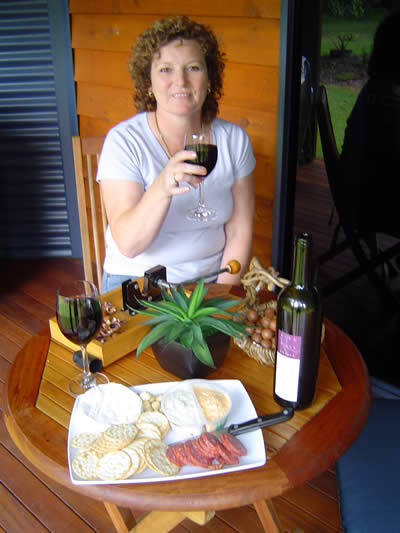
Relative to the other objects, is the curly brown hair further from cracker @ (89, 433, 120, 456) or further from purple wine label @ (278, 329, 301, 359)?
cracker @ (89, 433, 120, 456)

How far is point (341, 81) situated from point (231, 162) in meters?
0.58

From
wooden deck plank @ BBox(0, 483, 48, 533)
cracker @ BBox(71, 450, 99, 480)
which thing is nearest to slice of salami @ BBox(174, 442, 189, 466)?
cracker @ BBox(71, 450, 99, 480)

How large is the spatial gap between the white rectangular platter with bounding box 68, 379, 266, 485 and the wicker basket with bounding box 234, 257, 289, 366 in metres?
0.11

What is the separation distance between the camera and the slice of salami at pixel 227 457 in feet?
2.73

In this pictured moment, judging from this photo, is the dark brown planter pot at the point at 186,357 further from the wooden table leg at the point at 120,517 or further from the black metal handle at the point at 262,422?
the wooden table leg at the point at 120,517

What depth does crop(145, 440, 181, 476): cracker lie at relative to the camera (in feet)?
2.69

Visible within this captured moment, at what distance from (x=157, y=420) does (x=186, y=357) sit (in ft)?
0.49

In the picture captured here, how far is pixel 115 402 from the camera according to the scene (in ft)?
3.14

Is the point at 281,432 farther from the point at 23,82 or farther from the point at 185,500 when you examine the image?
the point at 23,82

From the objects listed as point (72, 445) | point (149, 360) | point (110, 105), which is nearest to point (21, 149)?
point (110, 105)

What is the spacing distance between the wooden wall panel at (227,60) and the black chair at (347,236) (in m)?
0.20

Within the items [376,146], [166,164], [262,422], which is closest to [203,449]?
[262,422]

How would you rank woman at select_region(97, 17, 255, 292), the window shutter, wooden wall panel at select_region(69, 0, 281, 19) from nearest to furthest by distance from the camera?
woman at select_region(97, 17, 255, 292) < wooden wall panel at select_region(69, 0, 281, 19) < the window shutter

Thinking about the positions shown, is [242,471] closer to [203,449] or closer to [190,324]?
[203,449]
